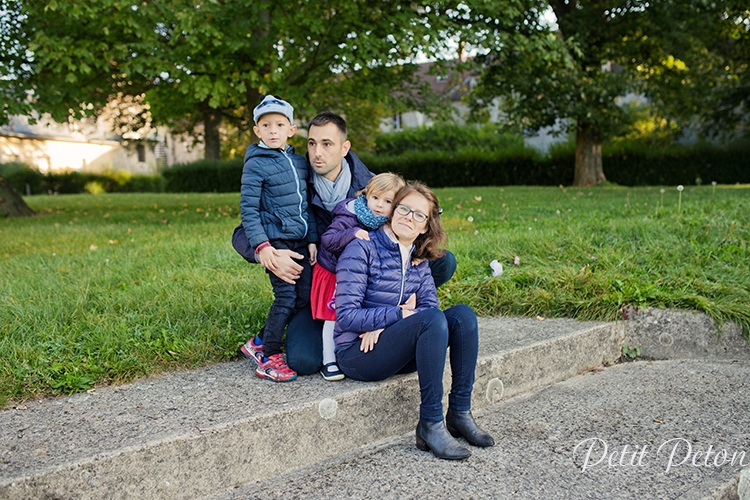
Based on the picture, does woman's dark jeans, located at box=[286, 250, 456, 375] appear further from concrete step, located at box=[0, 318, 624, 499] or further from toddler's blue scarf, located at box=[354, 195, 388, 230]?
toddler's blue scarf, located at box=[354, 195, 388, 230]

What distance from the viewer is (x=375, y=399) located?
2867mm

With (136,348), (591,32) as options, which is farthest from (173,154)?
(136,348)

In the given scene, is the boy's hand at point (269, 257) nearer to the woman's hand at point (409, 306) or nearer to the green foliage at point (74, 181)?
the woman's hand at point (409, 306)

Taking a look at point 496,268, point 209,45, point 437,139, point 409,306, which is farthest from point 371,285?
point 437,139

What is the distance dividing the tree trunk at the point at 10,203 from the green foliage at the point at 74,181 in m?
18.7

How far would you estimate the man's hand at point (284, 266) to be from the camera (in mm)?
3082

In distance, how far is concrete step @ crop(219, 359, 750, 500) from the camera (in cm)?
243

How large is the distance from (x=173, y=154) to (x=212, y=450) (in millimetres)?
49806

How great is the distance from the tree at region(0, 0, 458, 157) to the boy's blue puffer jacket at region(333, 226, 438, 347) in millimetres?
6371

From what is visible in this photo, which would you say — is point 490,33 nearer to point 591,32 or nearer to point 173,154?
point 591,32

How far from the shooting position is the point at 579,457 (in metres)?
2.69

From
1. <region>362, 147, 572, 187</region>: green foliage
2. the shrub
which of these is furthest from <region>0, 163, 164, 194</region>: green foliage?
the shrub

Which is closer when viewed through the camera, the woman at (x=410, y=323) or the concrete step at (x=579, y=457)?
the concrete step at (x=579, y=457)

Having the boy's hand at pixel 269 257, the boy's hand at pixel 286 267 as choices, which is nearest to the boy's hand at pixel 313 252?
the boy's hand at pixel 286 267
